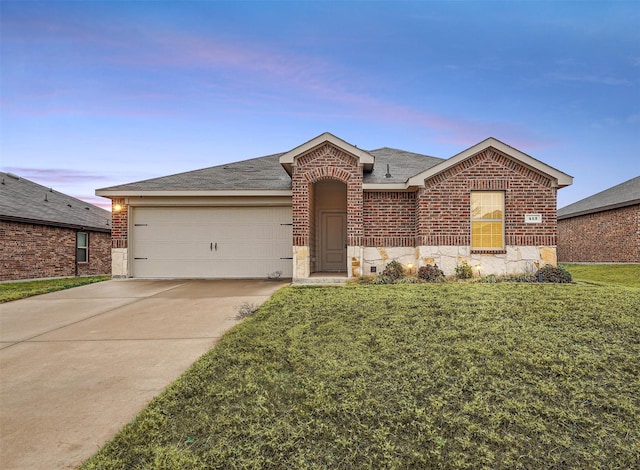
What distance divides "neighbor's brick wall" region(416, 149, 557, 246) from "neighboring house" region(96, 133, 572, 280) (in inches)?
1.2

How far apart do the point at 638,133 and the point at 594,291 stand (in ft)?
58.8

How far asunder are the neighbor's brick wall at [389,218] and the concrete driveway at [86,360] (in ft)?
15.2

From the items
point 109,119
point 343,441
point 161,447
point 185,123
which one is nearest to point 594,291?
point 343,441

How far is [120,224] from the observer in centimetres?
1145

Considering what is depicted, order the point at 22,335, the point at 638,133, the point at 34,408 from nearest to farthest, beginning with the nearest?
the point at 34,408 < the point at 22,335 < the point at 638,133

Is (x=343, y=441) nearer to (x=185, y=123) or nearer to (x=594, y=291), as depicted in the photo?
(x=594, y=291)

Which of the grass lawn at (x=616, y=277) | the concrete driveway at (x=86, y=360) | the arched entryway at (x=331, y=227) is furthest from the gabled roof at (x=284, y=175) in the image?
the concrete driveway at (x=86, y=360)

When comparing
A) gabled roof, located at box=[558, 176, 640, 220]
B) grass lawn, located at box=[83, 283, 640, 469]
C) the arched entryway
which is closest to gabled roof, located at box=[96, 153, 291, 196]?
the arched entryway

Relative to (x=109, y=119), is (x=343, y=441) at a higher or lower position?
lower

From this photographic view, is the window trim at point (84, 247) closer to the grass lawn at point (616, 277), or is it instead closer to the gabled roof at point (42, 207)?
the gabled roof at point (42, 207)

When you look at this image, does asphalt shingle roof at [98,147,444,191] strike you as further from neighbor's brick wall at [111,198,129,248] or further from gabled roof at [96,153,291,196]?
neighbor's brick wall at [111,198,129,248]

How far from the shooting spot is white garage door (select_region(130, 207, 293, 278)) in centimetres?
1152

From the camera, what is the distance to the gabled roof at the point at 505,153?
962cm

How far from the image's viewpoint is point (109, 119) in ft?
51.1
